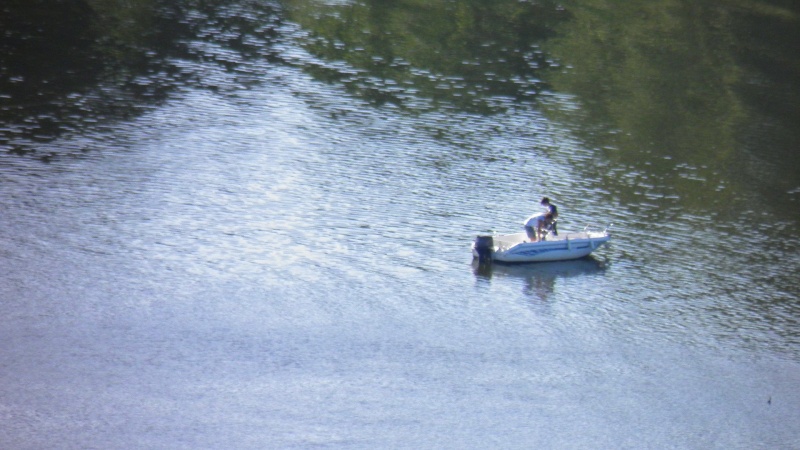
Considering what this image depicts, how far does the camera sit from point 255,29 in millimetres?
46312

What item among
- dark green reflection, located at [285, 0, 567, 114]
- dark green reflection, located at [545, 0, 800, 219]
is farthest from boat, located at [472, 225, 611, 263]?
dark green reflection, located at [285, 0, 567, 114]

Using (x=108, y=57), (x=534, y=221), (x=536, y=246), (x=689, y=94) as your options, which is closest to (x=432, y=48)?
(x=689, y=94)

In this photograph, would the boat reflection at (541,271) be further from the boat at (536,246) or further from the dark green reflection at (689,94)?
the dark green reflection at (689,94)

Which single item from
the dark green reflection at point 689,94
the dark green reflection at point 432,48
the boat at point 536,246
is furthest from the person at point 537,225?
the dark green reflection at point 432,48

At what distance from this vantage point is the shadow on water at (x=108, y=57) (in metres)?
33.4

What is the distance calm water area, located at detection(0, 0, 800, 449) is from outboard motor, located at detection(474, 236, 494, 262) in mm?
503

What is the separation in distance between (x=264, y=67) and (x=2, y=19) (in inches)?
438

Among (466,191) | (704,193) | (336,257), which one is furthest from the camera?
(704,193)

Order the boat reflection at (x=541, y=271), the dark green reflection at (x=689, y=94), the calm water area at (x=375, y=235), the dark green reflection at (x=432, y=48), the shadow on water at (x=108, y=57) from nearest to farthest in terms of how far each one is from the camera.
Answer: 1. the calm water area at (x=375, y=235)
2. the boat reflection at (x=541, y=271)
3. the shadow on water at (x=108, y=57)
4. the dark green reflection at (x=689, y=94)
5. the dark green reflection at (x=432, y=48)

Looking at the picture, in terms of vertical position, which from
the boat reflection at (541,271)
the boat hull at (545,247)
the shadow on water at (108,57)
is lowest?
the boat reflection at (541,271)

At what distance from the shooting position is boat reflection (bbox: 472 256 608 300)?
2623cm

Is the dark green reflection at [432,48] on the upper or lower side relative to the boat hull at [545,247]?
upper

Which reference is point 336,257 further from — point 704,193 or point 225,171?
point 704,193

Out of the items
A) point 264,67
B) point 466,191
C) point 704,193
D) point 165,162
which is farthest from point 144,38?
point 704,193
